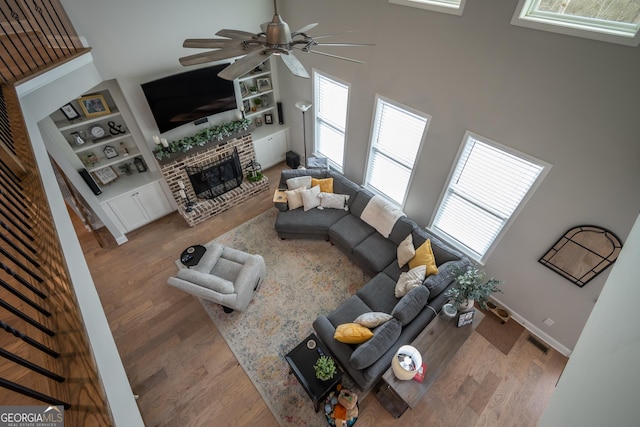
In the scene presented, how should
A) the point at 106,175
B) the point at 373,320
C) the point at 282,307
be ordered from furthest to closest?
1. the point at 106,175
2. the point at 282,307
3. the point at 373,320

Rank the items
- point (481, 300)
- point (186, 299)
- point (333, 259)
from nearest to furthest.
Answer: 1. point (481, 300)
2. point (186, 299)
3. point (333, 259)

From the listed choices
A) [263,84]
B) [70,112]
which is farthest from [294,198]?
[70,112]

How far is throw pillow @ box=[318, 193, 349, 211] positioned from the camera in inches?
208

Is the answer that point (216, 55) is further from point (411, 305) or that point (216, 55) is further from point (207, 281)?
point (411, 305)

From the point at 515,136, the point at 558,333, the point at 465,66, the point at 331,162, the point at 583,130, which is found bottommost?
the point at 558,333

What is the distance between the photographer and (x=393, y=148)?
188 inches

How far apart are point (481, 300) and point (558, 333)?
1422mm

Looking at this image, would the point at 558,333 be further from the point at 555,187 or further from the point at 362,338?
the point at 362,338

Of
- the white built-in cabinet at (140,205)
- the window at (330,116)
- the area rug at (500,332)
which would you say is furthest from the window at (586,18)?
the white built-in cabinet at (140,205)

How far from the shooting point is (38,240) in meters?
1.40

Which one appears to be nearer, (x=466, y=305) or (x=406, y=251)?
(x=466, y=305)

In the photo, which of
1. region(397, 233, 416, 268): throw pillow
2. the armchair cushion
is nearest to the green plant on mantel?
the armchair cushion

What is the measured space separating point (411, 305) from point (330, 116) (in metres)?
3.86

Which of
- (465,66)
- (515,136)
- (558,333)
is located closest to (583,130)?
(515,136)
